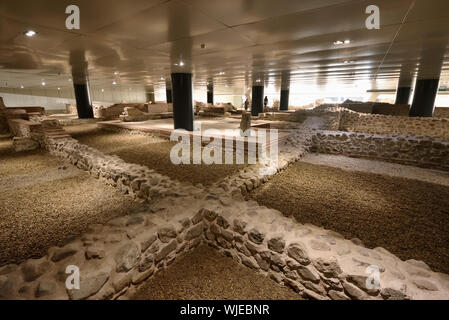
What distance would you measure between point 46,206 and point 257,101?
15.1m

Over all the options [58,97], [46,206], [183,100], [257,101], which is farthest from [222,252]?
[58,97]

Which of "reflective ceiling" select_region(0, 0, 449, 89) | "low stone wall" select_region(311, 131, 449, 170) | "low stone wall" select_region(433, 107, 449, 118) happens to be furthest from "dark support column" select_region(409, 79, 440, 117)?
"low stone wall" select_region(311, 131, 449, 170)

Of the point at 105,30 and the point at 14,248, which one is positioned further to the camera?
the point at 105,30

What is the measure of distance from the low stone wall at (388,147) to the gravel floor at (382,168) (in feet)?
0.97

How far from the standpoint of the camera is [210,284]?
2.18 m

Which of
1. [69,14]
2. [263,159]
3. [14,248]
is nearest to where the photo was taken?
[14,248]

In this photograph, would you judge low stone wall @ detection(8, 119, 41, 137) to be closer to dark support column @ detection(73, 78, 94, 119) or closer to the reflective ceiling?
the reflective ceiling

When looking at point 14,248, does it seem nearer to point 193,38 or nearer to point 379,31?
point 193,38

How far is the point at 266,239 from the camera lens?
2.35 m

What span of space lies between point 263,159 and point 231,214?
3.32 metres

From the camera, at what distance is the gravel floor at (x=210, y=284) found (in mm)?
2074

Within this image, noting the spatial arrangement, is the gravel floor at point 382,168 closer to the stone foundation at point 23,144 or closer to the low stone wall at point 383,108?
the low stone wall at point 383,108

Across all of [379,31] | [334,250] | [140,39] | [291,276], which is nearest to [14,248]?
[291,276]

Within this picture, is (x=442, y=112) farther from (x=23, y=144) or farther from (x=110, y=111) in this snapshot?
(x=110, y=111)
